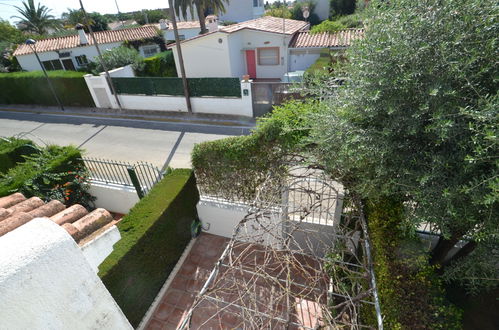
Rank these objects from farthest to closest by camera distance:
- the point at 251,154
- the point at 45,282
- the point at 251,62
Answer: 1. the point at 251,62
2. the point at 251,154
3. the point at 45,282

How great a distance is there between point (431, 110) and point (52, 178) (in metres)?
8.14

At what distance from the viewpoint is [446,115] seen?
102 inches

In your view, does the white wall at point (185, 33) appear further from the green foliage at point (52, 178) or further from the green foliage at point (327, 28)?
the green foliage at point (52, 178)

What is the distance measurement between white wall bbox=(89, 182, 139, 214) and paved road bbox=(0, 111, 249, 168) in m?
2.67

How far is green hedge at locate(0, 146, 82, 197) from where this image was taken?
592 cm

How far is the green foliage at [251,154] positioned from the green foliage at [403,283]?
2.07 meters

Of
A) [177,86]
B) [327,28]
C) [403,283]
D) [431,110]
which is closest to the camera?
[431,110]

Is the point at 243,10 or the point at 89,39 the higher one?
the point at 243,10

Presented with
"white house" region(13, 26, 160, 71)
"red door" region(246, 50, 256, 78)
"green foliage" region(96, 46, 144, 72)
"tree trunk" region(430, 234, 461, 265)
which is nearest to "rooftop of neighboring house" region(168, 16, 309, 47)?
"red door" region(246, 50, 256, 78)

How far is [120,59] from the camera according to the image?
682 inches

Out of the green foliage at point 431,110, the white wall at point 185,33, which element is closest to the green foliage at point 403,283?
the green foliage at point 431,110

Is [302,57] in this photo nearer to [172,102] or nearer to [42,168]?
[172,102]

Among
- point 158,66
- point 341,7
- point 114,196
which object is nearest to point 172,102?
point 158,66

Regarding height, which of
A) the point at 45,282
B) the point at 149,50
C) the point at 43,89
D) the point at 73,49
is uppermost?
the point at 45,282
